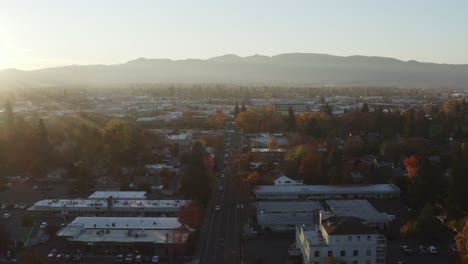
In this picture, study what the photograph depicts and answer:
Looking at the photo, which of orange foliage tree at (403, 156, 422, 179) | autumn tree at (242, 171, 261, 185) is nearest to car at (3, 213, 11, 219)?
autumn tree at (242, 171, 261, 185)

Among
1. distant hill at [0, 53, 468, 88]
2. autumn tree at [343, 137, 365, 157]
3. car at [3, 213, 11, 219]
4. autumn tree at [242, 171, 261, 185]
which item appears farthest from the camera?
distant hill at [0, 53, 468, 88]

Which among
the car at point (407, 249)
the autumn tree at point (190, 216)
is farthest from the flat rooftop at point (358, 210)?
the autumn tree at point (190, 216)

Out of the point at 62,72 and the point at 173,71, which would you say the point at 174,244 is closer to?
the point at 62,72

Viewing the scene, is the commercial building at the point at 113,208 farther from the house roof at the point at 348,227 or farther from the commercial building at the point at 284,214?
the house roof at the point at 348,227

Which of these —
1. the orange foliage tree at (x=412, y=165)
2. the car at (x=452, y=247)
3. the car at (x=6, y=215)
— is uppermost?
the orange foliage tree at (x=412, y=165)

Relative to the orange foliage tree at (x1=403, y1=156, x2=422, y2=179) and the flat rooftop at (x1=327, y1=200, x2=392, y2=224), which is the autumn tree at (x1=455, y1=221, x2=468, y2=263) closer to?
the flat rooftop at (x1=327, y1=200, x2=392, y2=224)
